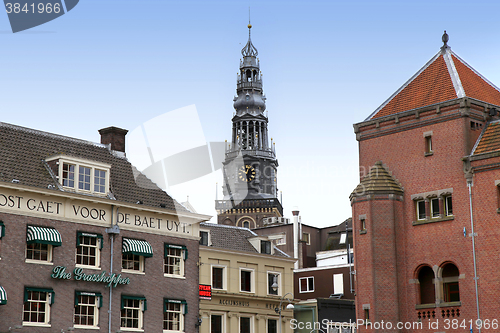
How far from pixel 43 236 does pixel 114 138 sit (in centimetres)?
1261

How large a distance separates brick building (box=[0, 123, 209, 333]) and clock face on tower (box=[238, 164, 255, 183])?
87306mm

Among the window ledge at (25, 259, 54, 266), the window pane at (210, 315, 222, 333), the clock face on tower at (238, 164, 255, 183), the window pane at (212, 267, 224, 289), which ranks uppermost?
the clock face on tower at (238, 164, 255, 183)

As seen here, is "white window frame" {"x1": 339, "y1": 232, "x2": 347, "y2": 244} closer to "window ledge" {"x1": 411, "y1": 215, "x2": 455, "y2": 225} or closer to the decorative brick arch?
the decorative brick arch

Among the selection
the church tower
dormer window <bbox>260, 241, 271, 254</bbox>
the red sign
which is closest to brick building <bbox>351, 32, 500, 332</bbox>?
the red sign

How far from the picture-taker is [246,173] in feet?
459

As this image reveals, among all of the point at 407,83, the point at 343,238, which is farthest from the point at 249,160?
the point at 407,83

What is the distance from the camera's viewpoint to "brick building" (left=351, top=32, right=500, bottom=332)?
4378 cm

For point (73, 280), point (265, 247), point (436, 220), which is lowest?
→ point (73, 280)

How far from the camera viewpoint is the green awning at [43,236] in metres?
42.1

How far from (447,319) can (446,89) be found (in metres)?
14.6

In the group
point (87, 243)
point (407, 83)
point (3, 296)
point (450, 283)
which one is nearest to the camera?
point (3, 296)

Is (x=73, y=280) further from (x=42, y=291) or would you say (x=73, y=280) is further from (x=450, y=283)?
(x=450, y=283)

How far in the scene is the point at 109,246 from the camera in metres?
46.2

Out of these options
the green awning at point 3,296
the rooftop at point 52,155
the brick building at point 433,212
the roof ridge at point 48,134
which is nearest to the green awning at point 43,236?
the rooftop at point 52,155
